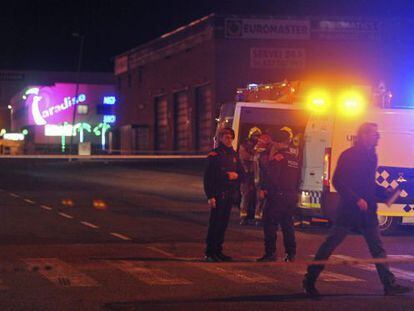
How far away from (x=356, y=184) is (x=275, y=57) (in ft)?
129

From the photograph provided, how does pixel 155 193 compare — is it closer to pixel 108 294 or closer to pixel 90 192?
pixel 90 192

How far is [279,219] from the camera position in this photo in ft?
35.5

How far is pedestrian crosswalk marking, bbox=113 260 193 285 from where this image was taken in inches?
364

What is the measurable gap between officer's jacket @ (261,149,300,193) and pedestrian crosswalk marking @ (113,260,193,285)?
1965 mm

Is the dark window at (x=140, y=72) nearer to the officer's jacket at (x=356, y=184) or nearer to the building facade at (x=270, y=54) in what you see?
the building facade at (x=270, y=54)

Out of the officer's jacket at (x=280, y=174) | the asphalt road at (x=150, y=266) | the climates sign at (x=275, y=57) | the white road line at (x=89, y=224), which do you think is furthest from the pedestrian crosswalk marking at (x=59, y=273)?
the climates sign at (x=275, y=57)

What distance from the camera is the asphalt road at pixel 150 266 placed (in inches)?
322

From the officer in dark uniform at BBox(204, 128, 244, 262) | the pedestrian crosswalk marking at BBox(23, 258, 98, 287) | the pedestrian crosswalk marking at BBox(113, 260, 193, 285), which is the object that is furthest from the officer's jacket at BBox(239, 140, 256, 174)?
the pedestrian crosswalk marking at BBox(23, 258, 98, 287)

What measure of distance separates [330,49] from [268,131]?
3281cm

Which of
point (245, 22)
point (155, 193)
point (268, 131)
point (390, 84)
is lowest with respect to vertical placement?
point (155, 193)

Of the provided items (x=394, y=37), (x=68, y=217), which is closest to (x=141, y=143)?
(x=394, y=37)

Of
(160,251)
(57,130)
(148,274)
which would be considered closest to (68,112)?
(57,130)

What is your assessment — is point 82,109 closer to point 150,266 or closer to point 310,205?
point 310,205

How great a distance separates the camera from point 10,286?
8.77 meters
